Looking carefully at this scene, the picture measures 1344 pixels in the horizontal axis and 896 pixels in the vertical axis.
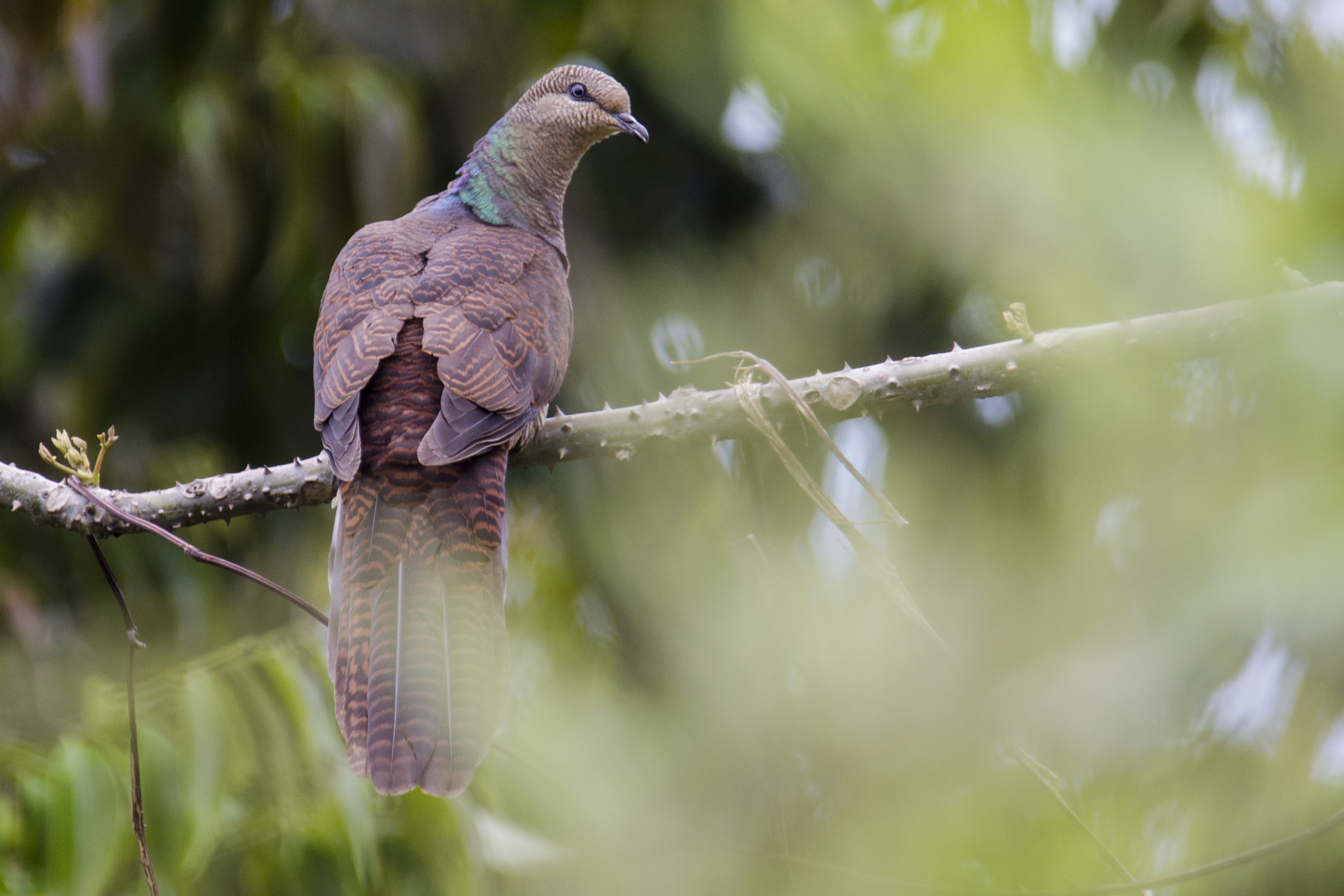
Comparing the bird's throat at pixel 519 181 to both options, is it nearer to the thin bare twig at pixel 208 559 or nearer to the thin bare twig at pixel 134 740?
the thin bare twig at pixel 208 559

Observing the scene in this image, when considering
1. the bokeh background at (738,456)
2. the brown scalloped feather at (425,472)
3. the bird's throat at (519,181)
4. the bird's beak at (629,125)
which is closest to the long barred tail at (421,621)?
the brown scalloped feather at (425,472)

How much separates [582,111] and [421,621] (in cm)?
167

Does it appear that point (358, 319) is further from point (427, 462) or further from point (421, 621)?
point (421, 621)

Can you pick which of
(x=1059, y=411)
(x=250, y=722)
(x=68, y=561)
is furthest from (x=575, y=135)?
(x=68, y=561)

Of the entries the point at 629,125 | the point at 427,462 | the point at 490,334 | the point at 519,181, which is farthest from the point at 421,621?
the point at 629,125

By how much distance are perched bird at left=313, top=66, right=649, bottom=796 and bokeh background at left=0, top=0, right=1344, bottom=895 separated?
0.49m

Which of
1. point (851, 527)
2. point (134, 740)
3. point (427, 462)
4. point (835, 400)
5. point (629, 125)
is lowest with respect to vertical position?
point (134, 740)

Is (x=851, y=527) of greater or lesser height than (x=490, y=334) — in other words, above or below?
below

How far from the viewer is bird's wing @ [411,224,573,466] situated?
2318 millimetres

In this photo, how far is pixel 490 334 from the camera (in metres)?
2.54

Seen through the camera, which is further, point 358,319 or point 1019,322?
point 358,319

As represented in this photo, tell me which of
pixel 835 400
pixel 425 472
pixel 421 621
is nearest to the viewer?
pixel 421 621

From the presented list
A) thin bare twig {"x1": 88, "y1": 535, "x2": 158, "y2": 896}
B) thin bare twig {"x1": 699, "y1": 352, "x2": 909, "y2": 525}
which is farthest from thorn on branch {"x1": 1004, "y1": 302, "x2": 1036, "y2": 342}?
thin bare twig {"x1": 88, "y1": 535, "x2": 158, "y2": 896}

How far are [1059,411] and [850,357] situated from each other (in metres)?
1.27
